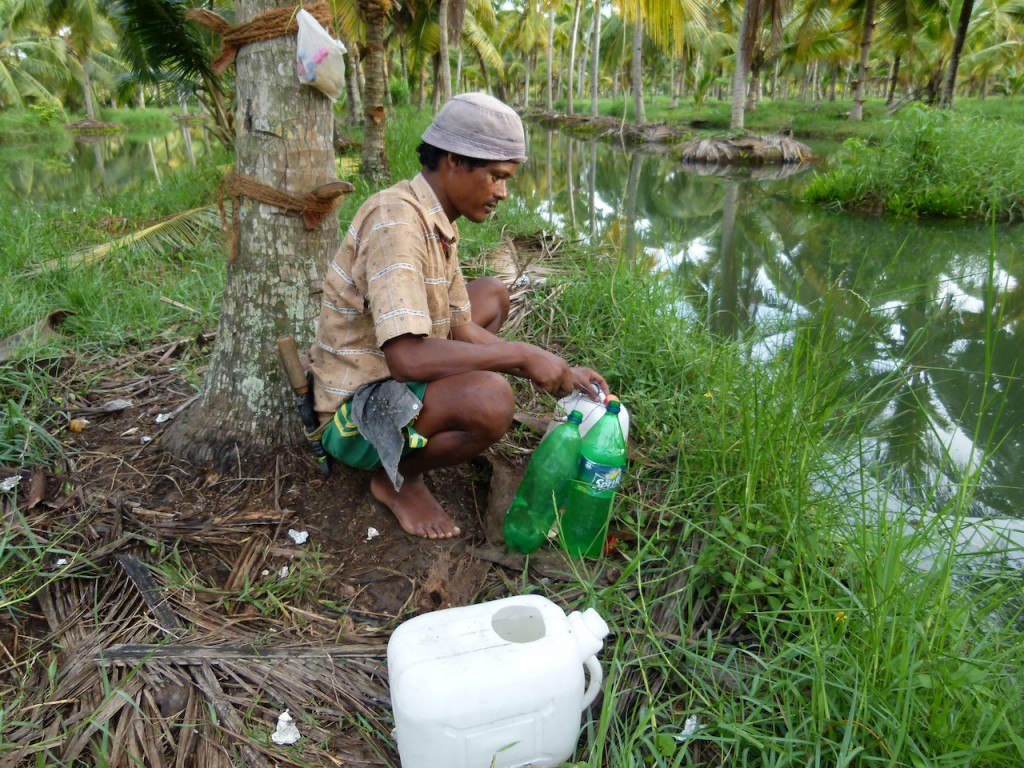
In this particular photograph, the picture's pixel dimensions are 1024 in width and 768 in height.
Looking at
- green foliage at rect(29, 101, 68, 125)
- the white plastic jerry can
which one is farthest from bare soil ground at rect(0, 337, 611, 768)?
green foliage at rect(29, 101, 68, 125)

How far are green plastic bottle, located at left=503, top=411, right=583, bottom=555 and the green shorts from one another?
0.34 meters

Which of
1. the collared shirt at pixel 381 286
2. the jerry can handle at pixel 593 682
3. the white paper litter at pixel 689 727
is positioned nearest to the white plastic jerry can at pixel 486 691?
the jerry can handle at pixel 593 682

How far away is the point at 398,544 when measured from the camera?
182 centimetres

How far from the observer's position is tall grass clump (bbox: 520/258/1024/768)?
3.76ft

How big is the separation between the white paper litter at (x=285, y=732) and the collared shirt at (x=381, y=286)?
2.73ft

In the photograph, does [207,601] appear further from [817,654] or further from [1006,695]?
[1006,695]

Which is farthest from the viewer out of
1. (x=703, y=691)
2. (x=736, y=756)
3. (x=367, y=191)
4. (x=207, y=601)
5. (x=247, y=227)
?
(x=367, y=191)

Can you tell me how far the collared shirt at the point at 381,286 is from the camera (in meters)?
1.55

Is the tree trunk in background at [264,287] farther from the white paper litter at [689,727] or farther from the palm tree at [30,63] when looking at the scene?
the palm tree at [30,63]

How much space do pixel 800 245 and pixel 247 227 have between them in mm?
5773

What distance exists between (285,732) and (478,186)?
54.4 inches

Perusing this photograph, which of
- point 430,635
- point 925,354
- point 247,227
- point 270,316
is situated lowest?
point 925,354

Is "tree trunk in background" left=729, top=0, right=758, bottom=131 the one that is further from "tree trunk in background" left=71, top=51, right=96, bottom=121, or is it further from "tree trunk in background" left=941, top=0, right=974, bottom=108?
"tree trunk in background" left=71, top=51, right=96, bottom=121

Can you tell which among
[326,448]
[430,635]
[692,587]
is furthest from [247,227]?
[692,587]
